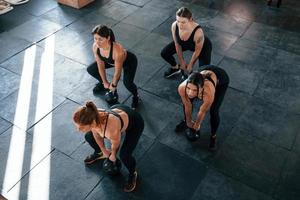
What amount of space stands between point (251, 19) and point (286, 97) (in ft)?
7.51

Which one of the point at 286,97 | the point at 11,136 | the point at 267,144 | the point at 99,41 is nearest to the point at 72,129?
the point at 11,136

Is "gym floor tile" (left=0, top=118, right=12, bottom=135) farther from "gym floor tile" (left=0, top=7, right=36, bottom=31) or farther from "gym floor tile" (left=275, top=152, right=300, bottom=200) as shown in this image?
"gym floor tile" (left=275, top=152, right=300, bottom=200)

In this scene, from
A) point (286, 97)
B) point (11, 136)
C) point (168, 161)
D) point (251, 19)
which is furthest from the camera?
point (251, 19)

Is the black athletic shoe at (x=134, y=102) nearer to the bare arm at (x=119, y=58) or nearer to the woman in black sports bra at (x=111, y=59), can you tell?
the woman in black sports bra at (x=111, y=59)

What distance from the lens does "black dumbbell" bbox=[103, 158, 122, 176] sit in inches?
137

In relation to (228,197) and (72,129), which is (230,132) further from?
(72,129)

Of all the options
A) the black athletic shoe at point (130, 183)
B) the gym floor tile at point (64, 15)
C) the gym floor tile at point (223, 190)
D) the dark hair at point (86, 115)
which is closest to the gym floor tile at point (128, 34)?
the gym floor tile at point (64, 15)

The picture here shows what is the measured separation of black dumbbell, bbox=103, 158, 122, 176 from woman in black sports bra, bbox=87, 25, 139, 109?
1080 mm

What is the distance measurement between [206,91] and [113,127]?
1025 millimetres

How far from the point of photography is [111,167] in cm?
349

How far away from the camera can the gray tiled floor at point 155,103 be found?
3.54m

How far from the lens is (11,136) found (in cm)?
405

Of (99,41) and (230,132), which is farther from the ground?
(99,41)

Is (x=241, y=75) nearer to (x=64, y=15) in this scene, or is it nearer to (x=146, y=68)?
(x=146, y=68)
